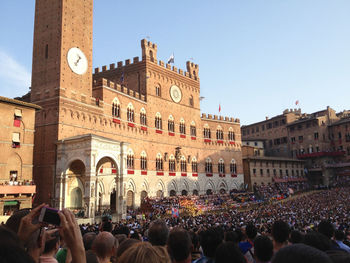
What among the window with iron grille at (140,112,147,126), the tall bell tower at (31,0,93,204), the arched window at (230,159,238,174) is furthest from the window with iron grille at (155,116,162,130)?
the arched window at (230,159,238,174)

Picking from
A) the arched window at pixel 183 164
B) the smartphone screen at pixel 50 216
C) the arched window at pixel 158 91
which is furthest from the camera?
the arched window at pixel 183 164

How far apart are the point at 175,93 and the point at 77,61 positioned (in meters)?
16.5

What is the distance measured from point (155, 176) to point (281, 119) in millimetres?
38732

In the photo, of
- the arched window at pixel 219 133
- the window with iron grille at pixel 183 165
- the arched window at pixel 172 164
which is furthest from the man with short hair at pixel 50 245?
the arched window at pixel 219 133

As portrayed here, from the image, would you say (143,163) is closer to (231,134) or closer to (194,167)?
(194,167)

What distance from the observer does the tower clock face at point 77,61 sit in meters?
29.6

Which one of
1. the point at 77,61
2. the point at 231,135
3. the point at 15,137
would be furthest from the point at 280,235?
the point at 231,135

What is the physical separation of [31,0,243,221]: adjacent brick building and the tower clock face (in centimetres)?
10

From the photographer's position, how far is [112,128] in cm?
3338

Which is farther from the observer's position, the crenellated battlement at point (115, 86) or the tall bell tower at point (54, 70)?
the crenellated battlement at point (115, 86)

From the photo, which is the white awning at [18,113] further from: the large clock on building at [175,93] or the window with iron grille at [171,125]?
the large clock on building at [175,93]

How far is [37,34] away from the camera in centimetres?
3052

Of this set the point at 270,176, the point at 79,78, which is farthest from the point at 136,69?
the point at 270,176

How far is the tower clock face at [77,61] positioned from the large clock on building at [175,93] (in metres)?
14.7
